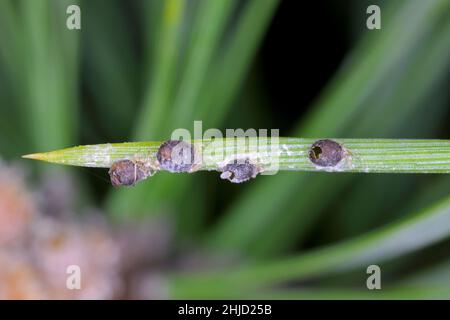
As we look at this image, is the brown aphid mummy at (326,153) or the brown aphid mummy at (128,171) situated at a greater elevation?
the brown aphid mummy at (326,153)

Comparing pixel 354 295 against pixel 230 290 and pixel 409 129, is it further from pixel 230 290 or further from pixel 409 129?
pixel 409 129

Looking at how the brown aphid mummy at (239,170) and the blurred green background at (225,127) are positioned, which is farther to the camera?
the blurred green background at (225,127)

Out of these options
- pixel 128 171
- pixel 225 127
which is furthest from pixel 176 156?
pixel 225 127

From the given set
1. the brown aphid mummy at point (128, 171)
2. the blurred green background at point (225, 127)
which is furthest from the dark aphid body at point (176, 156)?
the blurred green background at point (225, 127)

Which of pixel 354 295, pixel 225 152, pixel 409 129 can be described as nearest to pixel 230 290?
pixel 354 295

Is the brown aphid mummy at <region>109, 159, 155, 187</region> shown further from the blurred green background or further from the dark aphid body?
the blurred green background

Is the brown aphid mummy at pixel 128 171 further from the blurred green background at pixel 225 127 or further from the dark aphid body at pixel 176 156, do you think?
the blurred green background at pixel 225 127
